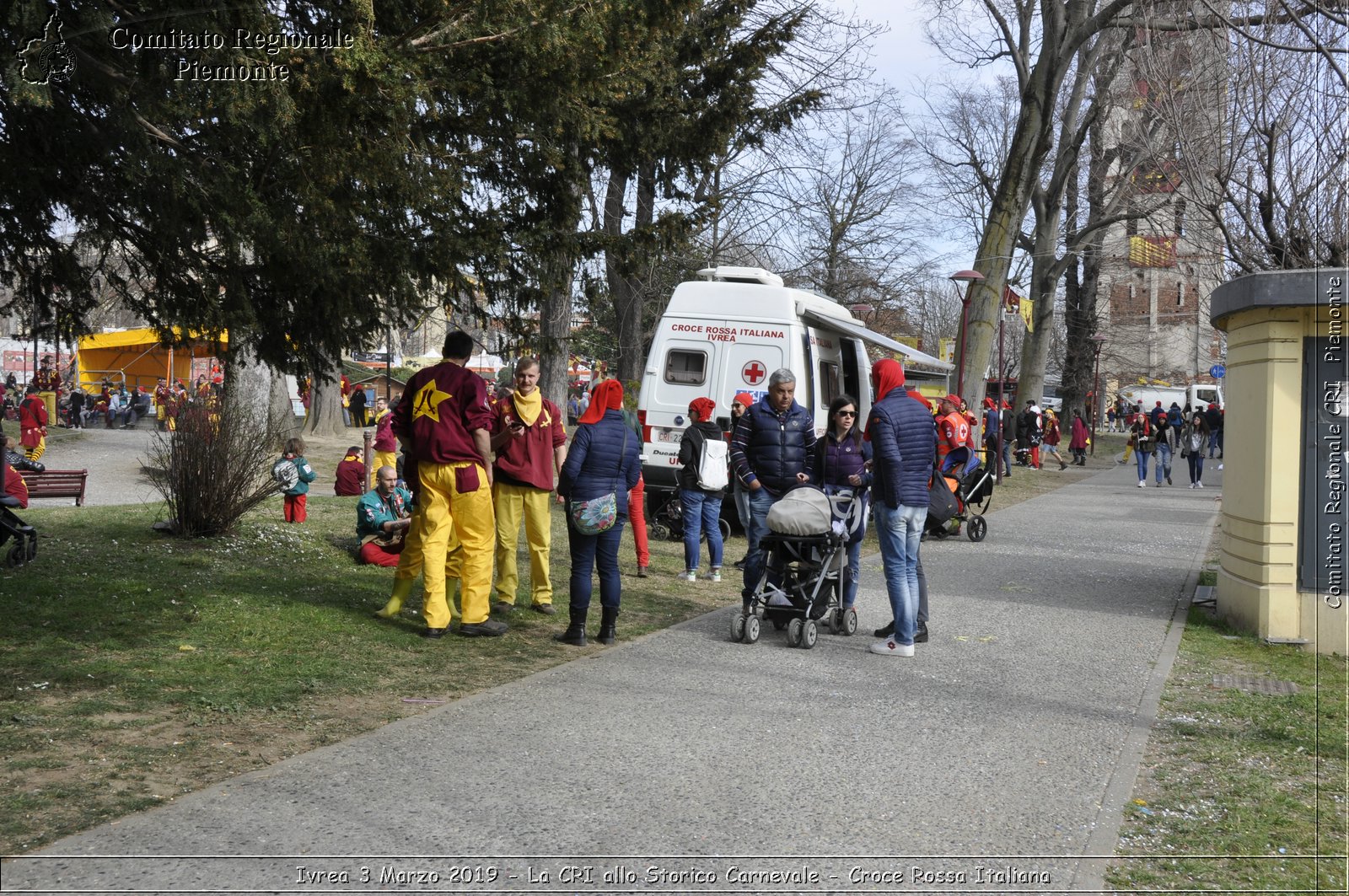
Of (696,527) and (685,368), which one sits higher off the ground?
(685,368)

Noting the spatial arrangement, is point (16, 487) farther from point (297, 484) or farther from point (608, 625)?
point (608, 625)

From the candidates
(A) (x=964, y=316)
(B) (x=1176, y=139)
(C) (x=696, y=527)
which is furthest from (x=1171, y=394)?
(C) (x=696, y=527)

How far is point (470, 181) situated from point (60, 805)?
5967mm

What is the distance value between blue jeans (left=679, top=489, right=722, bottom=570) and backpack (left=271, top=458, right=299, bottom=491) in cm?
381

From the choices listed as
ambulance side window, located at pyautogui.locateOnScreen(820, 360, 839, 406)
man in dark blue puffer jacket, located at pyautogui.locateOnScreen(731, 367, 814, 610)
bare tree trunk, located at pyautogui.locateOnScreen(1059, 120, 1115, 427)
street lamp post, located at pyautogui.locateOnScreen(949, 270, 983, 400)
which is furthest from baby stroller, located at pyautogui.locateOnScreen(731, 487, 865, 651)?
bare tree trunk, located at pyautogui.locateOnScreen(1059, 120, 1115, 427)

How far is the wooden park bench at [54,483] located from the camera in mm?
13484

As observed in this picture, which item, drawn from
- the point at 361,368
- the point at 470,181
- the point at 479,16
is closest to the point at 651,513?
the point at 470,181

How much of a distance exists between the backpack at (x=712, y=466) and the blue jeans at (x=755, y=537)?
2209mm

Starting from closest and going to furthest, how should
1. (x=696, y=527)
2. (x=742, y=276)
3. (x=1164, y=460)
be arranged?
(x=696, y=527) → (x=742, y=276) → (x=1164, y=460)

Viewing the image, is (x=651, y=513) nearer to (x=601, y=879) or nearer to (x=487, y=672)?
(x=487, y=672)

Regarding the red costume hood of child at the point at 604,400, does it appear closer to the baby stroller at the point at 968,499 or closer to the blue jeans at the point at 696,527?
the blue jeans at the point at 696,527

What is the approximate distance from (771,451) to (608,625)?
1884 millimetres

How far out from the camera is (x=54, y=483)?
13828mm

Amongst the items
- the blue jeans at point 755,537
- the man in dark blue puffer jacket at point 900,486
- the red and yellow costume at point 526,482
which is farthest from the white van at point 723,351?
the man in dark blue puffer jacket at point 900,486
